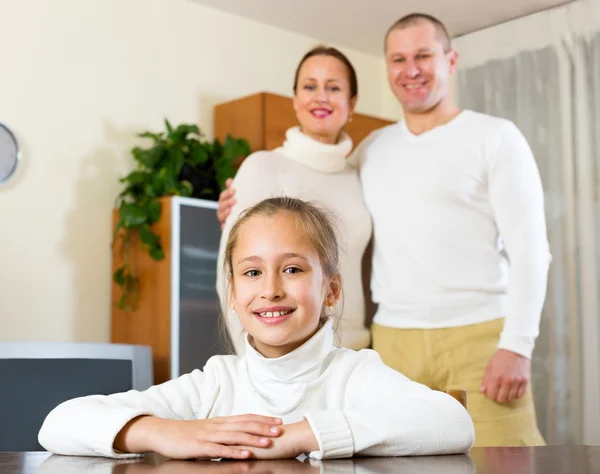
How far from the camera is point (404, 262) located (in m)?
2.18

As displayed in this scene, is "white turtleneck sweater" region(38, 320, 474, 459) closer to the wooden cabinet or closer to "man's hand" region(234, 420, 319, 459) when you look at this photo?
"man's hand" region(234, 420, 319, 459)

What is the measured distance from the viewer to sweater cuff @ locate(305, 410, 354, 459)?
980 millimetres

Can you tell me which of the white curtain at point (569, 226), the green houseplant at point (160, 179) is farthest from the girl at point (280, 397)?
the white curtain at point (569, 226)

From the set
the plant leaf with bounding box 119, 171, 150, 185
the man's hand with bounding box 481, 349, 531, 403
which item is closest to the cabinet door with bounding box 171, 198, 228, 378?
the plant leaf with bounding box 119, 171, 150, 185

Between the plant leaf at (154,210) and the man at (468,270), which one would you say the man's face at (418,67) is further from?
the plant leaf at (154,210)

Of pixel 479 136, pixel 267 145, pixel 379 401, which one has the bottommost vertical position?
pixel 379 401

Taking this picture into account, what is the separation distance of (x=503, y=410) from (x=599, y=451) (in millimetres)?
1082

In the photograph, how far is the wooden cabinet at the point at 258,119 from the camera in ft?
13.2

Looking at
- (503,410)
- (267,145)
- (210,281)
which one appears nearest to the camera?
(503,410)

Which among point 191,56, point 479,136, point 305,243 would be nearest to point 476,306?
point 479,136

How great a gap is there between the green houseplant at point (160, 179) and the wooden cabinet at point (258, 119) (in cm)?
13

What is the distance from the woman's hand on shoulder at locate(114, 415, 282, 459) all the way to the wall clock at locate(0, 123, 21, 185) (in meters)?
2.74

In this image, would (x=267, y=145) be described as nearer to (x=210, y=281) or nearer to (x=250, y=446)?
(x=210, y=281)

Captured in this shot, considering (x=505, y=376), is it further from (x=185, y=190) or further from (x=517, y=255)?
(x=185, y=190)
